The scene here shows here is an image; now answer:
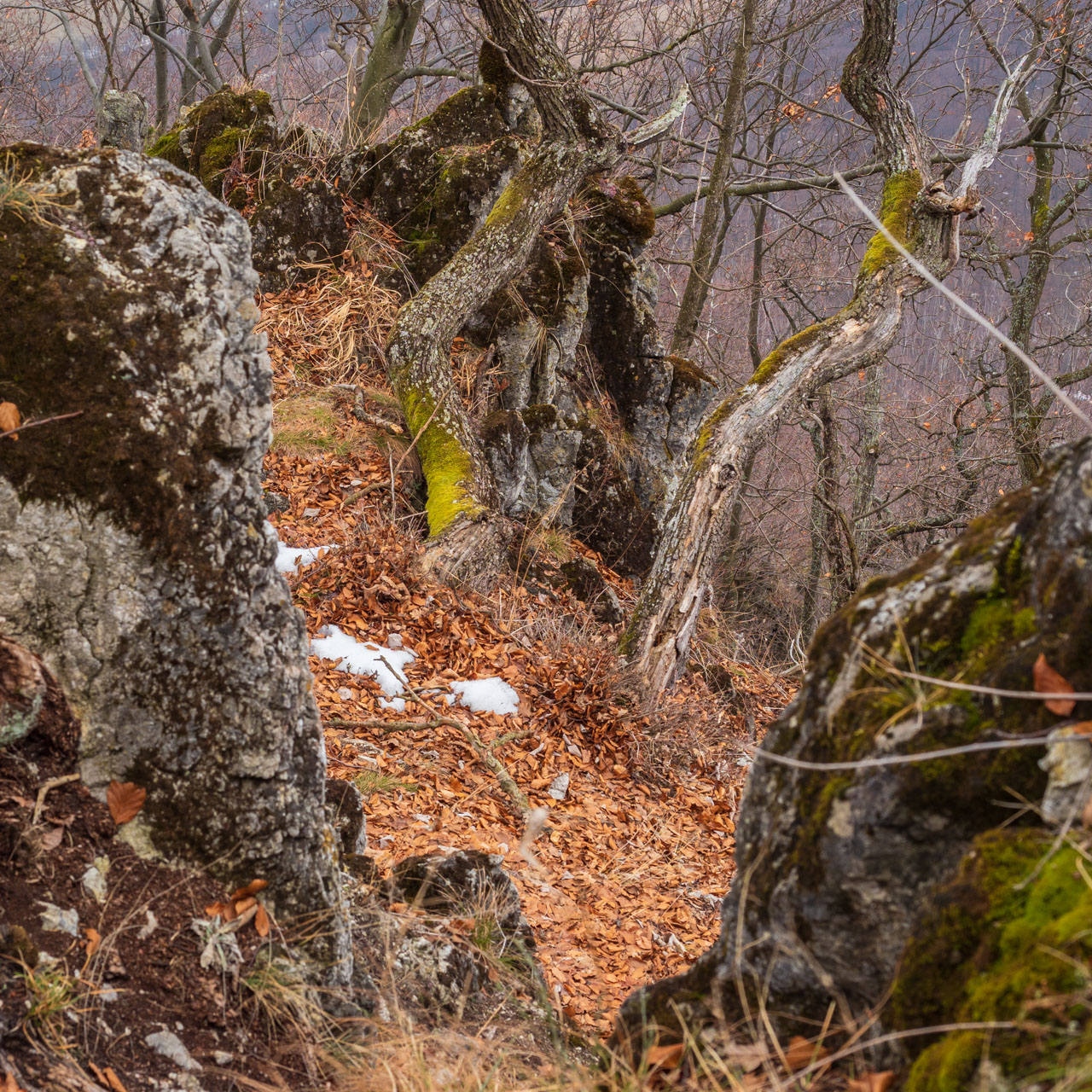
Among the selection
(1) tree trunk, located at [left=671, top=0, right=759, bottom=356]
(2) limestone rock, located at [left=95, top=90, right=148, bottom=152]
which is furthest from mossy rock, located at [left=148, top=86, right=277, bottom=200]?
(1) tree trunk, located at [left=671, top=0, right=759, bottom=356]

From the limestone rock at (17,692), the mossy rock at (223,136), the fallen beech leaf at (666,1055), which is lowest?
the fallen beech leaf at (666,1055)

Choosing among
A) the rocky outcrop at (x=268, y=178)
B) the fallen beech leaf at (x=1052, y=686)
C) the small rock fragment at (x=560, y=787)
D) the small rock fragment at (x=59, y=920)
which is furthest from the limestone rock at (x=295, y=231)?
the fallen beech leaf at (x=1052, y=686)

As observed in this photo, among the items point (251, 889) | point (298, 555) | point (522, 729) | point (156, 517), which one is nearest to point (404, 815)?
point (522, 729)

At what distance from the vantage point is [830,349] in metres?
6.99

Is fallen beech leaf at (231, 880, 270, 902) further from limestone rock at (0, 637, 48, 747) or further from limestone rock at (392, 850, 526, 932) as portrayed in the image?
limestone rock at (392, 850, 526, 932)

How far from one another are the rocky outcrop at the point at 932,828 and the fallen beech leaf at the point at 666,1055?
0.23ft

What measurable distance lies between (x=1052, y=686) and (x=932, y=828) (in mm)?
338

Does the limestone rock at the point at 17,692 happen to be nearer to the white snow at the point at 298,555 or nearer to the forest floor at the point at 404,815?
the forest floor at the point at 404,815

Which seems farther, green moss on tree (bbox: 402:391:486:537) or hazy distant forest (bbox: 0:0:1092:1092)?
green moss on tree (bbox: 402:391:486:537)

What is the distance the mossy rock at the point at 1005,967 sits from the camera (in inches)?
47.6

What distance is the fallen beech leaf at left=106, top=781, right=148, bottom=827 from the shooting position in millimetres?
2205

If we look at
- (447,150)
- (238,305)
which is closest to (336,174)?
(447,150)

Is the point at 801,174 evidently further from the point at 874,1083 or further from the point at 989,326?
the point at 874,1083

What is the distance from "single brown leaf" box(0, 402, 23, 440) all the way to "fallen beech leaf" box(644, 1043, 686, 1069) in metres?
2.01
